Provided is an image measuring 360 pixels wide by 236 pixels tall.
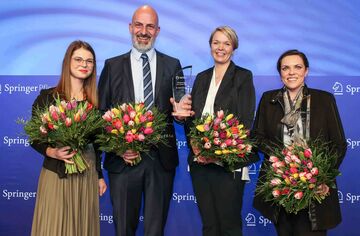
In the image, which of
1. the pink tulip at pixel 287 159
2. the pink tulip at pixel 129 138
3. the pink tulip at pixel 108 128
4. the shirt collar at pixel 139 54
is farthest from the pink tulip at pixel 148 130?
the pink tulip at pixel 287 159

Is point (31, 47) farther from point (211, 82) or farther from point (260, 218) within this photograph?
point (260, 218)

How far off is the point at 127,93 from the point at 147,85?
6.5 inches

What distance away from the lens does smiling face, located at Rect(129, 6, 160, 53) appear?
3.80m

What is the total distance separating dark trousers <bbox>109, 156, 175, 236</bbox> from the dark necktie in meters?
0.41

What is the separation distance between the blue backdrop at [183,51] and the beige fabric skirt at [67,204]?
1547 millimetres

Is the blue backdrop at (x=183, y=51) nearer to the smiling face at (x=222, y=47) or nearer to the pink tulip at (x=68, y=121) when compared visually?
the smiling face at (x=222, y=47)

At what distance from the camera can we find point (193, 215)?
16.4ft

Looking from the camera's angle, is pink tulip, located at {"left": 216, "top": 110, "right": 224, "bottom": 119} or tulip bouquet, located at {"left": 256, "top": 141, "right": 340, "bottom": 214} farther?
pink tulip, located at {"left": 216, "top": 110, "right": 224, "bottom": 119}

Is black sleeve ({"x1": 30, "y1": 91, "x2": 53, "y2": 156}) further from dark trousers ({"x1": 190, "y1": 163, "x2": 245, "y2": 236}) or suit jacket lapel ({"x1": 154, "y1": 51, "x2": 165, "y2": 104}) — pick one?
dark trousers ({"x1": 190, "y1": 163, "x2": 245, "y2": 236})

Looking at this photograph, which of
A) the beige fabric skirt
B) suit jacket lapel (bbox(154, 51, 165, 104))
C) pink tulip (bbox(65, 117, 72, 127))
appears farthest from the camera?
suit jacket lapel (bbox(154, 51, 165, 104))

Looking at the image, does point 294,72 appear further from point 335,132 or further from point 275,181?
point 275,181

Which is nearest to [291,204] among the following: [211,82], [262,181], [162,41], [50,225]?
[262,181]

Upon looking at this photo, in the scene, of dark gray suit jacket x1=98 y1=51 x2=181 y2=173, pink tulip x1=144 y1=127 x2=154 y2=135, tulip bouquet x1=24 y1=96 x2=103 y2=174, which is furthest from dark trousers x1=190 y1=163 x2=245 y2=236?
tulip bouquet x1=24 y1=96 x2=103 y2=174

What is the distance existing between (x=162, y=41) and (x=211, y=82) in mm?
1393
